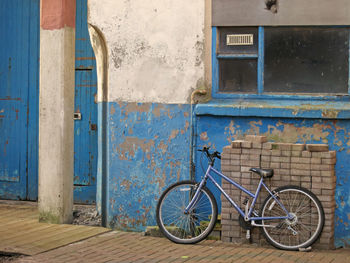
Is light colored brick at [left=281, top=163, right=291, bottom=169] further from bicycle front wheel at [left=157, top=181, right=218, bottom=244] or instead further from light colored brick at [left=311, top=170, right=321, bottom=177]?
bicycle front wheel at [left=157, top=181, right=218, bottom=244]

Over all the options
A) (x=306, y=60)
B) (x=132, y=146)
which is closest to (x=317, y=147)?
(x=306, y=60)

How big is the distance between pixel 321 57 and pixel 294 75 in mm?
400

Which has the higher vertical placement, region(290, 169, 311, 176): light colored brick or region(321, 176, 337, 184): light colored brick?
region(290, 169, 311, 176): light colored brick

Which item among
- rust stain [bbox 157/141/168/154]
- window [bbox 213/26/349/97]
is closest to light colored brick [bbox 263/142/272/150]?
window [bbox 213/26/349/97]

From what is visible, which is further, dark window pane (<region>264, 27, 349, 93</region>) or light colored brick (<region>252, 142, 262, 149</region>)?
dark window pane (<region>264, 27, 349, 93</region>)

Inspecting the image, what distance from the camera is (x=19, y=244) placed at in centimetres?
721

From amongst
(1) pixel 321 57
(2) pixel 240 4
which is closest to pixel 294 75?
(1) pixel 321 57

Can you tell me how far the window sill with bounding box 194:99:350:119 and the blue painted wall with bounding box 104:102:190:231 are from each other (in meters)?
0.43

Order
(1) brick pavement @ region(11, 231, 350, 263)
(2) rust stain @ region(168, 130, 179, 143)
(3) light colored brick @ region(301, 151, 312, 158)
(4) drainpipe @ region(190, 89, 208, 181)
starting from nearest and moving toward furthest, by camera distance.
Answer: (1) brick pavement @ region(11, 231, 350, 263) < (3) light colored brick @ region(301, 151, 312, 158) < (4) drainpipe @ region(190, 89, 208, 181) < (2) rust stain @ region(168, 130, 179, 143)

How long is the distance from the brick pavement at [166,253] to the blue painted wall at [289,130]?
600 mm

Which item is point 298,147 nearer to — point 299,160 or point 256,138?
point 299,160

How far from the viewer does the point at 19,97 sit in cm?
1006

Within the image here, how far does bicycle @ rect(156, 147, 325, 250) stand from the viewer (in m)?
7.18

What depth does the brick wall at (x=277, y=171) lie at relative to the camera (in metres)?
7.25
